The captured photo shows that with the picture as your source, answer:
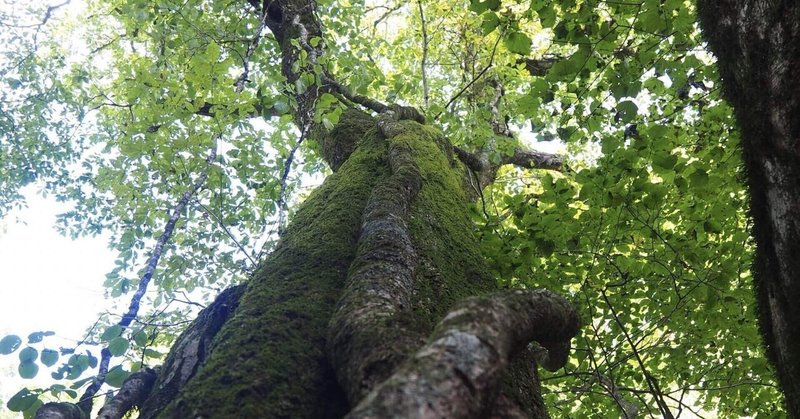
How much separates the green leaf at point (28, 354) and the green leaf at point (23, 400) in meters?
0.14

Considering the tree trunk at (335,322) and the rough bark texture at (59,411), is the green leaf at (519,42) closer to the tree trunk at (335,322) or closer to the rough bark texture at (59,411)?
the tree trunk at (335,322)

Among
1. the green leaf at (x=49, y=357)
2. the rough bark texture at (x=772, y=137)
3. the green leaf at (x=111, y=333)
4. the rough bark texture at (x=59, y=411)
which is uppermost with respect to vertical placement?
the rough bark texture at (x=772, y=137)

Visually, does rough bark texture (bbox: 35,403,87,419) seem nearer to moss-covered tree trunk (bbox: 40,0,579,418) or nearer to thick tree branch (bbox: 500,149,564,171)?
moss-covered tree trunk (bbox: 40,0,579,418)

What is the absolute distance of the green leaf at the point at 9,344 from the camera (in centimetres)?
218

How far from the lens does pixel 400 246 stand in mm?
2717

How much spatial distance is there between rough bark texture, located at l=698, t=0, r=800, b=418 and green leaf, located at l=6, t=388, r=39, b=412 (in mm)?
3191

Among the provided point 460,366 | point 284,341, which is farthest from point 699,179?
point 284,341

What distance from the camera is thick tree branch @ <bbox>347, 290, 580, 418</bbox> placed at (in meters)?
1.07

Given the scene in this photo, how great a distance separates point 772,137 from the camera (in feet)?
5.69

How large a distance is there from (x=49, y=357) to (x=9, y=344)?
17 centimetres

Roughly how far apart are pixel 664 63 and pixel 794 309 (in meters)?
2.73

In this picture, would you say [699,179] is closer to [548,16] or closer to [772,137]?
[772,137]

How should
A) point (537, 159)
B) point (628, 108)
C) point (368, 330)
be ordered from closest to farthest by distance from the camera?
1. point (368, 330)
2. point (628, 108)
3. point (537, 159)

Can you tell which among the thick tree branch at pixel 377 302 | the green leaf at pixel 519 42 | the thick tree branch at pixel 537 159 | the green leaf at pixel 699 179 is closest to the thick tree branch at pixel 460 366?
the thick tree branch at pixel 377 302
